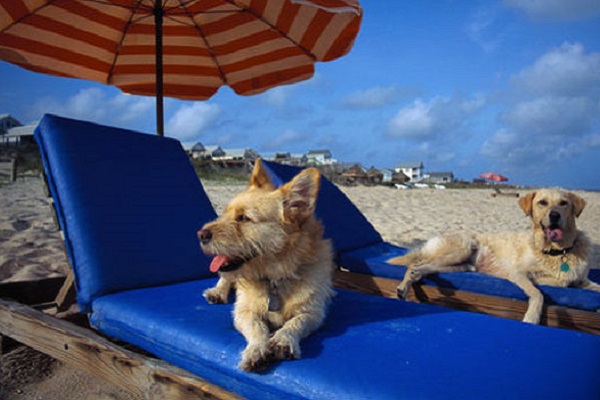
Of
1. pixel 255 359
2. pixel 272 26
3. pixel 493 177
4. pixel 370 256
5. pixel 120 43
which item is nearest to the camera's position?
pixel 255 359

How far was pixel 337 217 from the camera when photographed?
463cm

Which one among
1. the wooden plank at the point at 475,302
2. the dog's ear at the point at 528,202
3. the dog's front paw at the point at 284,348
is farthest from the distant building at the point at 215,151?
the dog's front paw at the point at 284,348

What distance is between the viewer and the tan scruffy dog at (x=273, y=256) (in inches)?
78.2

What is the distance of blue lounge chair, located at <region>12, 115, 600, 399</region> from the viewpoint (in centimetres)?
152

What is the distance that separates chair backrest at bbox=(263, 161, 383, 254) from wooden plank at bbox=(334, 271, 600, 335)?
54 centimetres

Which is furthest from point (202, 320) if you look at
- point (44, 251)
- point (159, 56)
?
point (44, 251)

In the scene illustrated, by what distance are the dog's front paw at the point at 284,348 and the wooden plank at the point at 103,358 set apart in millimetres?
223

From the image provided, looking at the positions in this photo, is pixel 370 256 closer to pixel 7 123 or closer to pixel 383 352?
pixel 383 352

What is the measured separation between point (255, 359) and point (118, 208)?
6.40 ft

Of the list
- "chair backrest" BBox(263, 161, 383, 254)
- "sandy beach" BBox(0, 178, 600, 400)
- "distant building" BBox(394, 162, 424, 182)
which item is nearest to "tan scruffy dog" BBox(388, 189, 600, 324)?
"chair backrest" BBox(263, 161, 383, 254)

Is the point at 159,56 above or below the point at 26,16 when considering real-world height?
below

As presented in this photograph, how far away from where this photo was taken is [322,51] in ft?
17.6

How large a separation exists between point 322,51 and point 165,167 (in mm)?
2851

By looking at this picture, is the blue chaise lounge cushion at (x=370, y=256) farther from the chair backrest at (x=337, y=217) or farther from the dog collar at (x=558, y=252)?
the dog collar at (x=558, y=252)
